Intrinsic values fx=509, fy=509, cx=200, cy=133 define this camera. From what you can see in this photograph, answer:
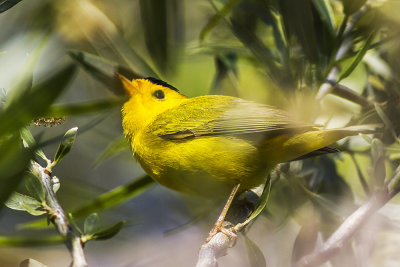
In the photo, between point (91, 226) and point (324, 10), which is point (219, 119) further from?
point (91, 226)

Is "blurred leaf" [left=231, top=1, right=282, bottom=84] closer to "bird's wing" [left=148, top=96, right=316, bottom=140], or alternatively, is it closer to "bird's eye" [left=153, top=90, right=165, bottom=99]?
"bird's wing" [left=148, top=96, right=316, bottom=140]

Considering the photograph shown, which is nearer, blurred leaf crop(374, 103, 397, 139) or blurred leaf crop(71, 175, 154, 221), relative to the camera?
blurred leaf crop(71, 175, 154, 221)

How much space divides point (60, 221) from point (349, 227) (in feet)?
1.74

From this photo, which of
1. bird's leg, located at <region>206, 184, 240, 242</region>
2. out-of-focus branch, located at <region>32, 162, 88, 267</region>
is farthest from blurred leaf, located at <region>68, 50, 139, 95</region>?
bird's leg, located at <region>206, 184, 240, 242</region>

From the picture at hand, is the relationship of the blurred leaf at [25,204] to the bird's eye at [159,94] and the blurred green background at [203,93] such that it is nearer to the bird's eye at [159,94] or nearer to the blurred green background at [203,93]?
the blurred green background at [203,93]

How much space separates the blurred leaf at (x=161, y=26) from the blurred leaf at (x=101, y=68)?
257mm

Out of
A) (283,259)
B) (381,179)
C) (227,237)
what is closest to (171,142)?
(227,237)

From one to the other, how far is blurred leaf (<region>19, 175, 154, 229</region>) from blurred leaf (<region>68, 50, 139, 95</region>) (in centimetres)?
28

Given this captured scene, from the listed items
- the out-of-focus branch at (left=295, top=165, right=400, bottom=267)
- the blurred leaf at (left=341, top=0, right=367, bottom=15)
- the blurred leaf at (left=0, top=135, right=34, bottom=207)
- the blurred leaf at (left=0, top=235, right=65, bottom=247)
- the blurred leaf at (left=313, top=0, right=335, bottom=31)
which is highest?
the blurred leaf at (left=0, top=135, right=34, bottom=207)

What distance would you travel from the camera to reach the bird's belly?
1.41 meters

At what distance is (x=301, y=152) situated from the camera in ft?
4.74

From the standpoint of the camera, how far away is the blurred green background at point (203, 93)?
0.98m

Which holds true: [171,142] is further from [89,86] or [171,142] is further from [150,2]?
[150,2]

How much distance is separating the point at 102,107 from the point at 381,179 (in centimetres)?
59
